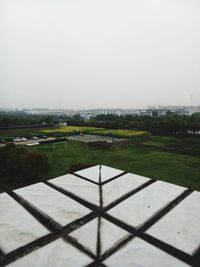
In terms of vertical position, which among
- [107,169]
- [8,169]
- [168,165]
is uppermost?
[107,169]

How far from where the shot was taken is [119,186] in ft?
27.3

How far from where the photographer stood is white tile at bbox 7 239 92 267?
14.1 ft

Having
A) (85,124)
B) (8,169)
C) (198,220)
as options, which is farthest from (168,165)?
(85,124)

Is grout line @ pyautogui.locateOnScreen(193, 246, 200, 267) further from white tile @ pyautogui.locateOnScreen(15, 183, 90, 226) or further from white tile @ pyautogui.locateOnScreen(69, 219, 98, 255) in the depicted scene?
white tile @ pyautogui.locateOnScreen(15, 183, 90, 226)

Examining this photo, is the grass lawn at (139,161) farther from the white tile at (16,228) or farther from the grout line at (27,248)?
the grout line at (27,248)

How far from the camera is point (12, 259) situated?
4480mm

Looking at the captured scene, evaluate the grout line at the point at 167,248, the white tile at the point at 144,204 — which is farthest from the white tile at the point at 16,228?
the grout line at the point at 167,248

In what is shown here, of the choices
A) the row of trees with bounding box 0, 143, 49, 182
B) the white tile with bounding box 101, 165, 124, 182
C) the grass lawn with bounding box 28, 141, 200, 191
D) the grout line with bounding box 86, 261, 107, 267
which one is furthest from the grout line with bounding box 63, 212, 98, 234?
the grass lawn with bounding box 28, 141, 200, 191

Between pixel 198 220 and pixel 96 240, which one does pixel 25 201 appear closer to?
pixel 96 240

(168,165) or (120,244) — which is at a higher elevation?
(120,244)

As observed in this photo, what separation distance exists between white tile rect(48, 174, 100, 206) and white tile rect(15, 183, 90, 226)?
0.50 m

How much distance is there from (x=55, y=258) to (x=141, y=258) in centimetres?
206

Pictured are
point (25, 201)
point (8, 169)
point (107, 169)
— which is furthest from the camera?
point (8, 169)

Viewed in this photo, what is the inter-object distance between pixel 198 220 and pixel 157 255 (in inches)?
87.3
